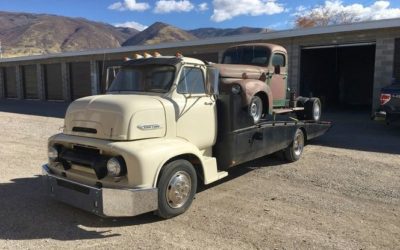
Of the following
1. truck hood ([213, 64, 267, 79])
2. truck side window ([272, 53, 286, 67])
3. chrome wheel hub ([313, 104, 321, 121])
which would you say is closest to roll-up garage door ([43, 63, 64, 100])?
chrome wheel hub ([313, 104, 321, 121])

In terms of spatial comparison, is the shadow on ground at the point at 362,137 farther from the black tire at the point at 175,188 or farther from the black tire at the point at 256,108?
the black tire at the point at 175,188

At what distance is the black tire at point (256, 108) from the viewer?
7271 mm

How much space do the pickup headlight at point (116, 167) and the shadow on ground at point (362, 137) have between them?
7041mm

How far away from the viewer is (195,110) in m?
6.02

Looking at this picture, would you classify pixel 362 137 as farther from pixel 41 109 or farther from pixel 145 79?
pixel 41 109

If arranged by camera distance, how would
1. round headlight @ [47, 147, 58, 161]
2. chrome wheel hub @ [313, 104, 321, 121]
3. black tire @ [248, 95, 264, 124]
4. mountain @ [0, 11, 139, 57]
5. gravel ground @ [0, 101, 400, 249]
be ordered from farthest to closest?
mountain @ [0, 11, 139, 57] < chrome wheel hub @ [313, 104, 321, 121] < black tire @ [248, 95, 264, 124] < round headlight @ [47, 147, 58, 161] < gravel ground @ [0, 101, 400, 249]

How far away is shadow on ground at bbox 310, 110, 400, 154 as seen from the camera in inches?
408

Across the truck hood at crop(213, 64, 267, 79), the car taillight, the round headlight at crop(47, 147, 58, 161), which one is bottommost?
the round headlight at crop(47, 147, 58, 161)

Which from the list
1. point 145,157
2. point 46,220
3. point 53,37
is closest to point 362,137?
point 145,157

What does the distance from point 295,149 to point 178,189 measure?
411 centimetres

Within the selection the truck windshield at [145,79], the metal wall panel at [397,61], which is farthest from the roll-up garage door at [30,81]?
the truck windshield at [145,79]

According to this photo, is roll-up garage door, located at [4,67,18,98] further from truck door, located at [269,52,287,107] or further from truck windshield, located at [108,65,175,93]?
truck windshield, located at [108,65,175,93]

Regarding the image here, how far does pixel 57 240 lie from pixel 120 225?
0.80 metres

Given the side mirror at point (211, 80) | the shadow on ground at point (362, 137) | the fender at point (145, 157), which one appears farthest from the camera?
the shadow on ground at point (362, 137)
